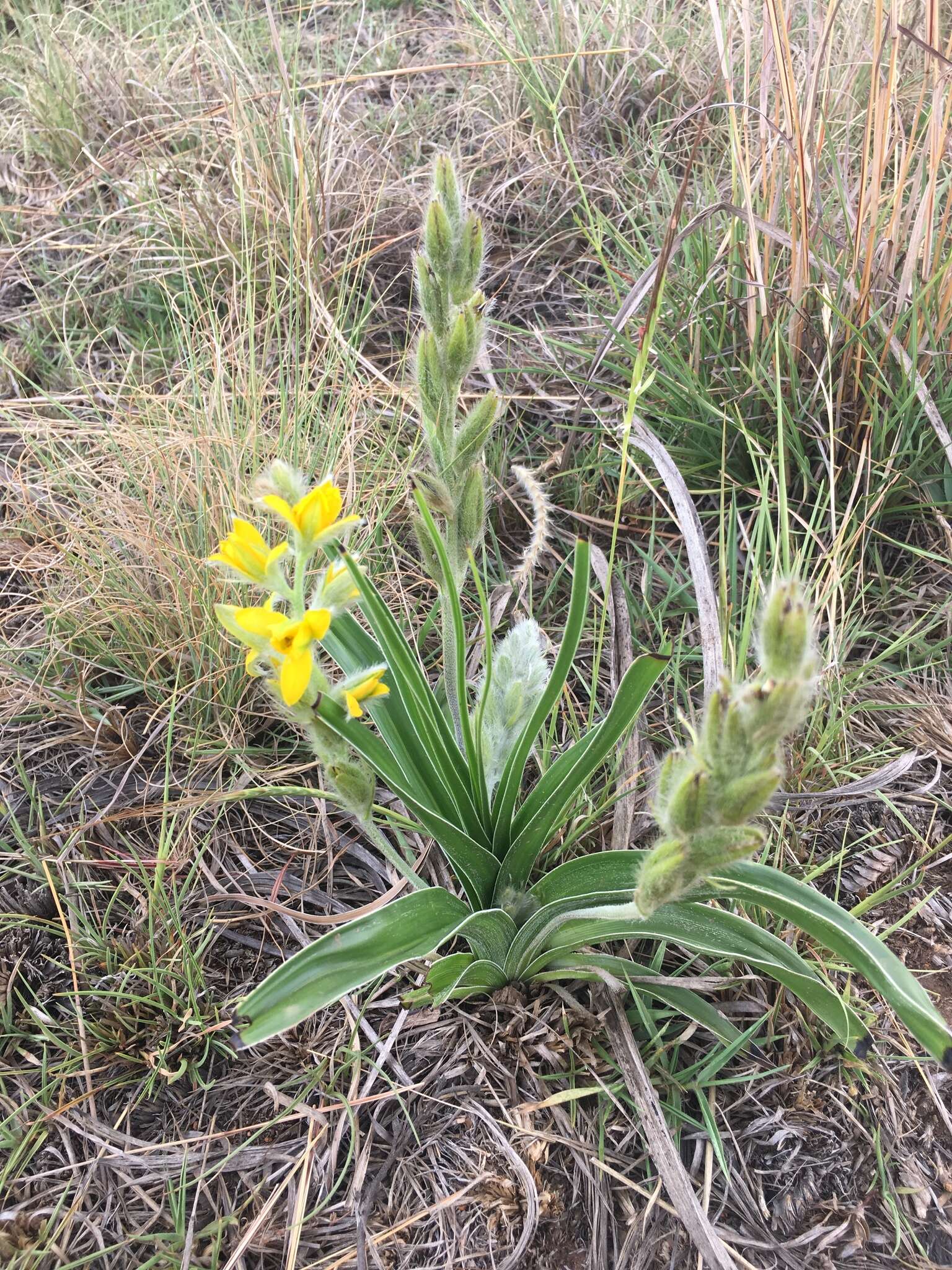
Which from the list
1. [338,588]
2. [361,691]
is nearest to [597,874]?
[361,691]

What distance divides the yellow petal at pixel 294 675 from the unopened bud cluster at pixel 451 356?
398 mm

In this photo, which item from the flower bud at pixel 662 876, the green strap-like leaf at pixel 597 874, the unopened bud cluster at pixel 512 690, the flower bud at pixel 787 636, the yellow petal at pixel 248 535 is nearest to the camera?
the flower bud at pixel 787 636

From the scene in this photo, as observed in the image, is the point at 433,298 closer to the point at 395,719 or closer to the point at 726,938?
the point at 395,719

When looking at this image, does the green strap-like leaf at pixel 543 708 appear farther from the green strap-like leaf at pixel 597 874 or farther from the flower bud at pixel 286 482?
the flower bud at pixel 286 482

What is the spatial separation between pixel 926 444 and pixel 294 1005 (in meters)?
1.88

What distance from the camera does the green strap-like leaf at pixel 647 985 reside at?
140 cm

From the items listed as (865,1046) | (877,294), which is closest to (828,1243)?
(865,1046)

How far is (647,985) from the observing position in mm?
1462

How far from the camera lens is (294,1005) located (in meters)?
1.06

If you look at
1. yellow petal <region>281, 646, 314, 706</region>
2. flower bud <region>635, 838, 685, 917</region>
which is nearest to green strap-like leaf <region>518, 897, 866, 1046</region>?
flower bud <region>635, 838, 685, 917</region>

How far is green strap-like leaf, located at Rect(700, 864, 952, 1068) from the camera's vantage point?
108 centimetres

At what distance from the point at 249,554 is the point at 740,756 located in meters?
0.67

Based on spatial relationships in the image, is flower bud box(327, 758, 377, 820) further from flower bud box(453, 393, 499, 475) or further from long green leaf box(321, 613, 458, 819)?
A: flower bud box(453, 393, 499, 475)

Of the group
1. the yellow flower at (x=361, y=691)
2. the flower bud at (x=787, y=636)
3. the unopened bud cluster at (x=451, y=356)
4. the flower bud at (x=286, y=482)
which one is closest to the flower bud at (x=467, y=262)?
the unopened bud cluster at (x=451, y=356)
